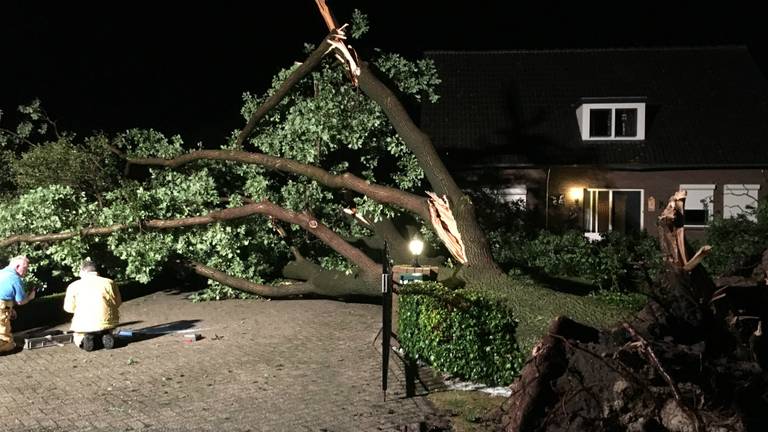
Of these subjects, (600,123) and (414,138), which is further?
(600,123)

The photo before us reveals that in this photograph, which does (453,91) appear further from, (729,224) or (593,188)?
(729,224)

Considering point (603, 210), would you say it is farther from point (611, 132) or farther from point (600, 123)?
point (600, 123)

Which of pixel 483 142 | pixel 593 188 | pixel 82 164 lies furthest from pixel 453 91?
pixel 82 164

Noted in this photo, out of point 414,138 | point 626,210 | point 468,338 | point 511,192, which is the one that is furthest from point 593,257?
point 626,210

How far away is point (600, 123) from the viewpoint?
881 inches

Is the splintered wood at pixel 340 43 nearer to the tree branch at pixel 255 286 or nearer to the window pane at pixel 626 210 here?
the tree branch at pixel 255 286

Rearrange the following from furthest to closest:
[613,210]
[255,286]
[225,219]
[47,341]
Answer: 1. [613,210]
2. [255,286]
3. [225,219]
4. [47,341]

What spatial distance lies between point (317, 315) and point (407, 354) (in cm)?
352

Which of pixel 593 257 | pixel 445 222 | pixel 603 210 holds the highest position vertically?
pixel 603 210

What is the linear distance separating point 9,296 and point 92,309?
1.11 meters

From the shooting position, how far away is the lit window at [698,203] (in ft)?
69.2

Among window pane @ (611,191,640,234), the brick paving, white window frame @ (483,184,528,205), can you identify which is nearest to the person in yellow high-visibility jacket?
the brick paving

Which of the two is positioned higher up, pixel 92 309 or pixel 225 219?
pixel 225 219

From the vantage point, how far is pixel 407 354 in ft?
26.2
